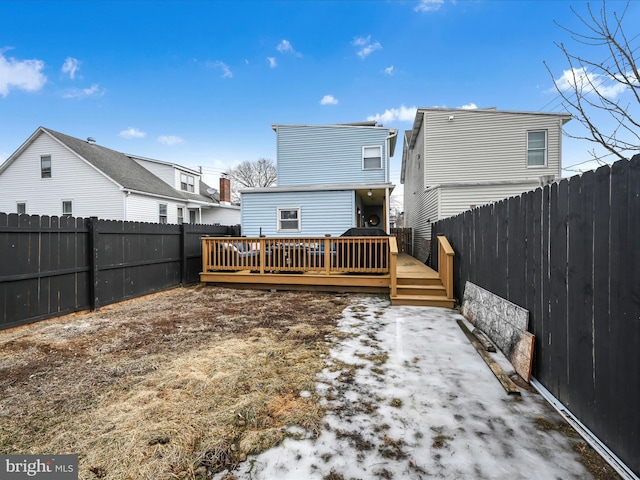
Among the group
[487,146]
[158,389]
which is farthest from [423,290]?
[487,146]

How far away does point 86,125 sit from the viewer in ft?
62.0

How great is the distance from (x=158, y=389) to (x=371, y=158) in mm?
11645

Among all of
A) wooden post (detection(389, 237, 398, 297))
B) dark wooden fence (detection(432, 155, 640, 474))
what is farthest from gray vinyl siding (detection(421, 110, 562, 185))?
dark wooden fence (detection(432, 155, 640, 474))

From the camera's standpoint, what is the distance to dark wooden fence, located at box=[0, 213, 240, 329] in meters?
4.43

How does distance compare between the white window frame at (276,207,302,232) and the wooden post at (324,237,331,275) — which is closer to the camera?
the wooden post at (324,237,331,275)

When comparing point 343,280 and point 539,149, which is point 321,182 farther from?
point 539,149

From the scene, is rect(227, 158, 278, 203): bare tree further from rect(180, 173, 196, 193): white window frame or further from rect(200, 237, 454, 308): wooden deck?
rect(200, 237, 454, 308): wooden deck

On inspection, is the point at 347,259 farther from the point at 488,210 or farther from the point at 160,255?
the point at 160,255

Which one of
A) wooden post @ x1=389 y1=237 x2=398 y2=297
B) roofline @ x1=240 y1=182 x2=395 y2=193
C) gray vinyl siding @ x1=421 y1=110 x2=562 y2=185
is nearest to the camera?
wooden post @ x1=389 y1=237 x2=398 y2=297

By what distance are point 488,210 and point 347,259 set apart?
363 cm

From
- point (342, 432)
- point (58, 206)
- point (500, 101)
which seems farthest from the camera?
point (58, 206)

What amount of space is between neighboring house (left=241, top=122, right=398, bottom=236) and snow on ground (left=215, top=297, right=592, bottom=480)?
24.8ft

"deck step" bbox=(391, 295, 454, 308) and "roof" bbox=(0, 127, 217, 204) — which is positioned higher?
"roof" bbox=(0, 127, 217, 204)

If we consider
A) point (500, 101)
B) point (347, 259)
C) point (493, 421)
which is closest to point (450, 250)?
point (347, 259)
